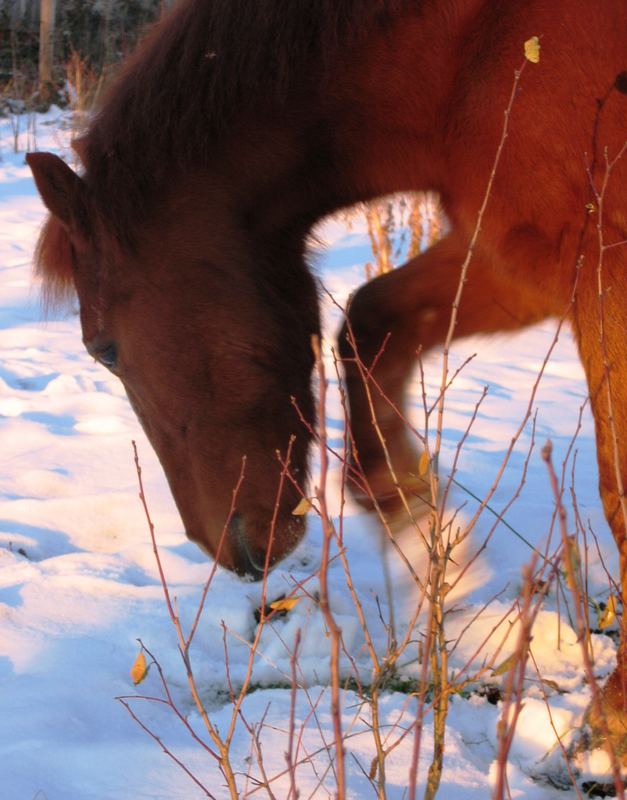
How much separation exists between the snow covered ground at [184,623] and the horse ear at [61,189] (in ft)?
1.88

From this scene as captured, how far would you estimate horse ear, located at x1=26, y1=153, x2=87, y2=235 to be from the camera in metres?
2.23

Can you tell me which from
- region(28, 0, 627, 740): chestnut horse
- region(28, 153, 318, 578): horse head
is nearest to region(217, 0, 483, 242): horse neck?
region(28, 0, 627, 740): chestnut horse

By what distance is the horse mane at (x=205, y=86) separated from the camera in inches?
88.7

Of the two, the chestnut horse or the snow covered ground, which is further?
the chestnut horse

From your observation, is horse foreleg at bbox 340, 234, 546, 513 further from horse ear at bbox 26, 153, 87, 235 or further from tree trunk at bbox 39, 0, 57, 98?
tree trunk at bbox 39, 0, 57, 98

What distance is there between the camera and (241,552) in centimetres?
240

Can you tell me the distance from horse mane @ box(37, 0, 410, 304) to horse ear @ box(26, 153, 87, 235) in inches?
1.6

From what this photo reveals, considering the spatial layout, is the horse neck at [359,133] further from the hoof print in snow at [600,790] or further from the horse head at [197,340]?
the hoof print in snow at [600,790]

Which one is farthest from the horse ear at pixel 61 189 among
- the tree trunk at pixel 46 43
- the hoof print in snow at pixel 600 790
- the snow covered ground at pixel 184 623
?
the tree trunk at pixel 46 43

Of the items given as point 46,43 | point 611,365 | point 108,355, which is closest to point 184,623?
point 108,355

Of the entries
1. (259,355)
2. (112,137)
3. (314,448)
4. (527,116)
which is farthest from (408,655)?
(112,137)

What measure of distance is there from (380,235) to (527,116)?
150 inches

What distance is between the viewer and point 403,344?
117 inches

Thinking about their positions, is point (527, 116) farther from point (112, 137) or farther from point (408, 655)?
point (408, 655)
